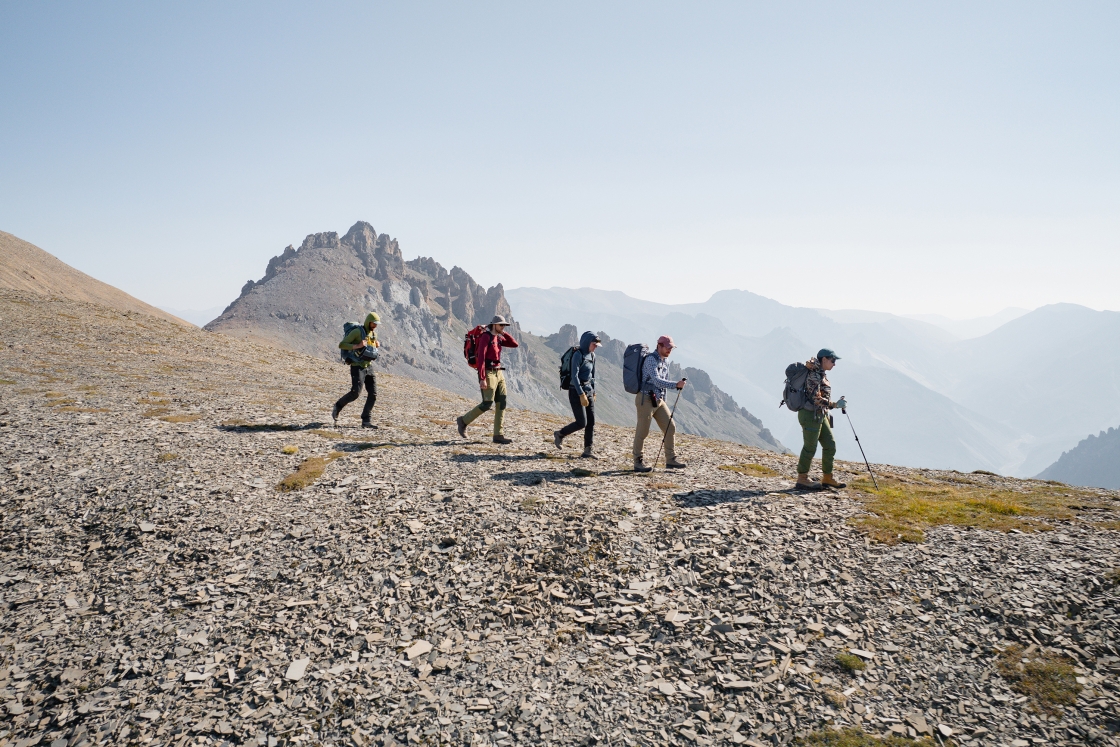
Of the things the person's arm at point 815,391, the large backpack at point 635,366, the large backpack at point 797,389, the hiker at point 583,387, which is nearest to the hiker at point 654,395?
the large backpack at point 635,366

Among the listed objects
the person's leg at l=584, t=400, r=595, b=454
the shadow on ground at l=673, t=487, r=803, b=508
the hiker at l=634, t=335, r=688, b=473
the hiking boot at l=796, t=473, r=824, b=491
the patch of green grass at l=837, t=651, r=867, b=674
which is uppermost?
the hiker at l=634, t=335, r=688, b=473

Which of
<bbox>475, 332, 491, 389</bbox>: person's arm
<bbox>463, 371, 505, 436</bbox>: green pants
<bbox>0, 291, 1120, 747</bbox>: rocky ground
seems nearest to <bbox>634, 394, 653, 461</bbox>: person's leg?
<bbox>0, 291, 1120, 747</bbox>: rocky ground

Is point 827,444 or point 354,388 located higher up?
point 827,444

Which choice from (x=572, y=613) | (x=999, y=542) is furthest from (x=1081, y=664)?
(x=572, y=613)

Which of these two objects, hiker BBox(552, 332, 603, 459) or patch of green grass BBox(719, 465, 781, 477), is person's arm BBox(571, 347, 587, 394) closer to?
hiker BBox(552, 332, 603, 459)

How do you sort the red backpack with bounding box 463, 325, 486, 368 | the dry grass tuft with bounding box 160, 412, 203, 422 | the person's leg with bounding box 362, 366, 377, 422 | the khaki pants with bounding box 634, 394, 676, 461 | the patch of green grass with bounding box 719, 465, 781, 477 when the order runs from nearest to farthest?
1. the khaki pants with bounding box 634, 394, 676, 461
2. the patch of green grass with bounding box 719, 465, 781, 477
3. the red backpack with bounding box 463, 325, 486, 368
4. the person's leg with bounding box 362, 366, 377, 422
5. the dry grass tuft with bounding box 160, 412, 203, 422

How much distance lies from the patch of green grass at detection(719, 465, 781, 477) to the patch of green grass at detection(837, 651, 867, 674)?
10105 mm

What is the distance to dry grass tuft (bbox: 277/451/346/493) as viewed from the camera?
15.1 m

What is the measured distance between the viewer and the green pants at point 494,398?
781 inches

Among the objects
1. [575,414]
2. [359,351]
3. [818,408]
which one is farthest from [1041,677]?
[359,351]

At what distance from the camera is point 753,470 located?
1947 centimetres

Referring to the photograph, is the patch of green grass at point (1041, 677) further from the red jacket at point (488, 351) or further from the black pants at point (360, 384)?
the black pants at point (360, 384)

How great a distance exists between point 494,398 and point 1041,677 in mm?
15894

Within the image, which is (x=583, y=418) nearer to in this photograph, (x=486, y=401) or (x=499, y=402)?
(x=499, y=402)
